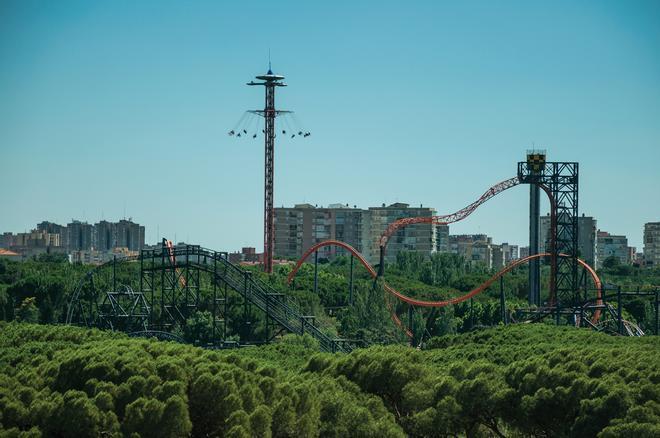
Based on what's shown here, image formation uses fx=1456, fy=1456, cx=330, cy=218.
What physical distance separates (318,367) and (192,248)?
2250 cm

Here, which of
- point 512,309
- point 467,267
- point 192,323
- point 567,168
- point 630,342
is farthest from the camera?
point 467,267

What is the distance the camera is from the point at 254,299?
79.1 m

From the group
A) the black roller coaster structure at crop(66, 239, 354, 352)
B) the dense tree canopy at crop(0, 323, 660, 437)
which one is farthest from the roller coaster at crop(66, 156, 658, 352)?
the dense tree canopy at crop(0, 323, 660, 437)

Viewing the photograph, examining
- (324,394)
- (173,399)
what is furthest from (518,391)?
(173,399)

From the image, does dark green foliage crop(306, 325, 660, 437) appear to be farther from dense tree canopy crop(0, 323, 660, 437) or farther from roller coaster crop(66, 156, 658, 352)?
roller coaster crop(66, 156, 658, 352)

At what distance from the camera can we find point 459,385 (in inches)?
2026

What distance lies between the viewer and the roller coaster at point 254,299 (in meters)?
77.9

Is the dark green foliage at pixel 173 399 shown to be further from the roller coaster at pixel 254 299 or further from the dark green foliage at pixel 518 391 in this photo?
the roller coaster at pixel 254 299

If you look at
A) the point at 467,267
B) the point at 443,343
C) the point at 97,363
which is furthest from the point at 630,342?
the point at 467,267

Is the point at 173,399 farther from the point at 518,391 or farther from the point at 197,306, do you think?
the point at 197,306

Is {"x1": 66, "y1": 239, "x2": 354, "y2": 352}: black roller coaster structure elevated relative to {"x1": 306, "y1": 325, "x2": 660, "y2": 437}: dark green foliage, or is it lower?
elevated

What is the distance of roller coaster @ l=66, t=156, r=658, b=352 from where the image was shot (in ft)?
256

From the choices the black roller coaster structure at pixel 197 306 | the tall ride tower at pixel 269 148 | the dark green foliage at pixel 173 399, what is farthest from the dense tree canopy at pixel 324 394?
the tall ride tower at pixel 269 148

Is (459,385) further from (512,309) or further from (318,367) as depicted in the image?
(512,309)
